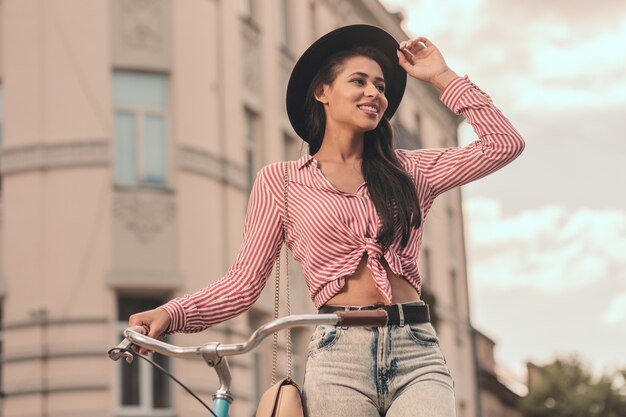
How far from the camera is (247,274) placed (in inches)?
163

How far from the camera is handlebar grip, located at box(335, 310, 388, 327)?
3.45 m

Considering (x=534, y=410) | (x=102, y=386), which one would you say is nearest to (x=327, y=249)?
(x=102, y=386)

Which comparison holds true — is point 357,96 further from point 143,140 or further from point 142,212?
point 143,140

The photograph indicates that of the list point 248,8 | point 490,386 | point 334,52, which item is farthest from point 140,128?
point 490,386

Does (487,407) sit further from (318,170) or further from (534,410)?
(318,170)

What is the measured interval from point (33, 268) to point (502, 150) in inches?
649

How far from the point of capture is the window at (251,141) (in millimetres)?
23178

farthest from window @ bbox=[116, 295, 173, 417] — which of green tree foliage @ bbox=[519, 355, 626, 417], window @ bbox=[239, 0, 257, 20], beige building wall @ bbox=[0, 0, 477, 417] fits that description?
green tree foliage @ bbox=[519, 355, 626, 417]

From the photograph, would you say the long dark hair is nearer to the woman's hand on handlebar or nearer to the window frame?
the woman's hand on handlebar

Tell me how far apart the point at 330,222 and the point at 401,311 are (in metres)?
0.36

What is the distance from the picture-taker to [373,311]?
11.5ft

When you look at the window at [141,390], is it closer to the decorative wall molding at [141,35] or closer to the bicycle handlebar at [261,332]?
the decorative wall molding at [141,35]

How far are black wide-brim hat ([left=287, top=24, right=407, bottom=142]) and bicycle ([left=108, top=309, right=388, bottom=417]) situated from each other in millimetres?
1095

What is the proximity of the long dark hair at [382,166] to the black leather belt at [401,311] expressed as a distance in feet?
0.64
